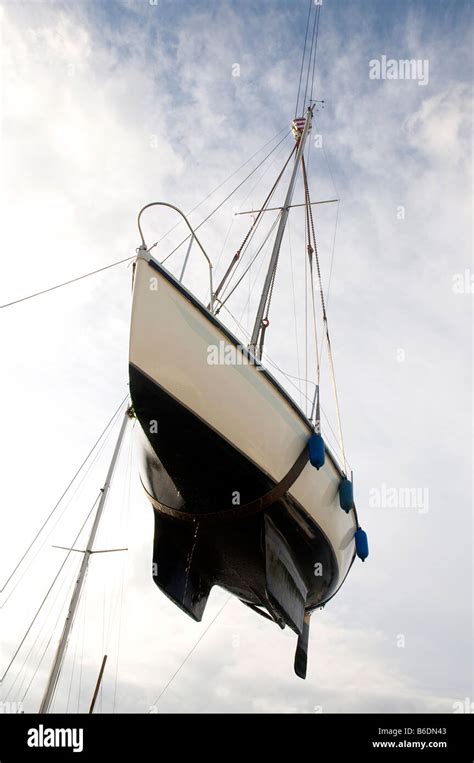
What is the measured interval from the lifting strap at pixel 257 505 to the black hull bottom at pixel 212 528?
55 millimetres

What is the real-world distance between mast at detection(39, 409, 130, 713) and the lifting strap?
3.48 metres

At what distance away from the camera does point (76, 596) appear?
37.9 feet

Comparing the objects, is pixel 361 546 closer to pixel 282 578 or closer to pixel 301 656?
pixel 301 656

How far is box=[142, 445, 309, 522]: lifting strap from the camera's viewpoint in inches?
213

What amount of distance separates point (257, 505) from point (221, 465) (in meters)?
0.74

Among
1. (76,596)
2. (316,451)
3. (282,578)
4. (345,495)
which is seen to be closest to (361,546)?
(345,495)

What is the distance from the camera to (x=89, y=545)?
12680 millimetres

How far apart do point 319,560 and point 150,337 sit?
14.0 feet

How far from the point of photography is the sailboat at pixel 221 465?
4758 mm

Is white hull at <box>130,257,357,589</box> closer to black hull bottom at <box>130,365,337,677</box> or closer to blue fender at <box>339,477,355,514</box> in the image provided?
black hull bottom at <box>130,365,337,677</box>
